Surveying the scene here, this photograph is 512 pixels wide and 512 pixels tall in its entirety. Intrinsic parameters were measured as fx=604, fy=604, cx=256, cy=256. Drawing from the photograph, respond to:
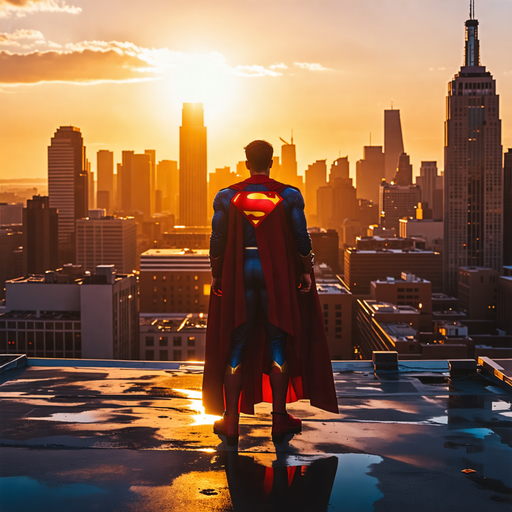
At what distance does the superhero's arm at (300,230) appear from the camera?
4.52 m

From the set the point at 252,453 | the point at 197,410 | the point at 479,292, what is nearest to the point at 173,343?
the point at 197,410

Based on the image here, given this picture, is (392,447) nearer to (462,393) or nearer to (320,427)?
(320,427)

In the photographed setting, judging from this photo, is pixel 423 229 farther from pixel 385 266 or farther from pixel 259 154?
pixel 259 154

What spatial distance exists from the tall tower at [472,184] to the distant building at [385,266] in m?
2.32

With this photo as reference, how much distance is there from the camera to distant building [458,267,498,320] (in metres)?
94.6

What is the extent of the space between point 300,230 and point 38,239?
128905 millimetres

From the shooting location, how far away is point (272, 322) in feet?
14.9

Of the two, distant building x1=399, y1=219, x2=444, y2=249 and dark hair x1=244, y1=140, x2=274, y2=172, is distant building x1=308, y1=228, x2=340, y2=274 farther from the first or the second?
dark hair x1=244, y1=140, x2=274, y2=172

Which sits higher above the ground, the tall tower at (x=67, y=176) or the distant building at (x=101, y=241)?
the tall tower at (x=67, y=176)

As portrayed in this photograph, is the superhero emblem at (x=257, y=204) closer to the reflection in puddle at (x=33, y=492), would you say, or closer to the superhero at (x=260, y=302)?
the superhero at (x=260, y=302)

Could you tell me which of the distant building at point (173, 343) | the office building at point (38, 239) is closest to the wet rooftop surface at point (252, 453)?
the distant building at point (173, 343)

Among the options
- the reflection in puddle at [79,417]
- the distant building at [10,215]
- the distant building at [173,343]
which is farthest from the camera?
the distant building at [10,215]

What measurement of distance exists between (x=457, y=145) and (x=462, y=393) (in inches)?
4940

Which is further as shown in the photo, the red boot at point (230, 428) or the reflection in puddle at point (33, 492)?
the red boot at point (230, 428)
